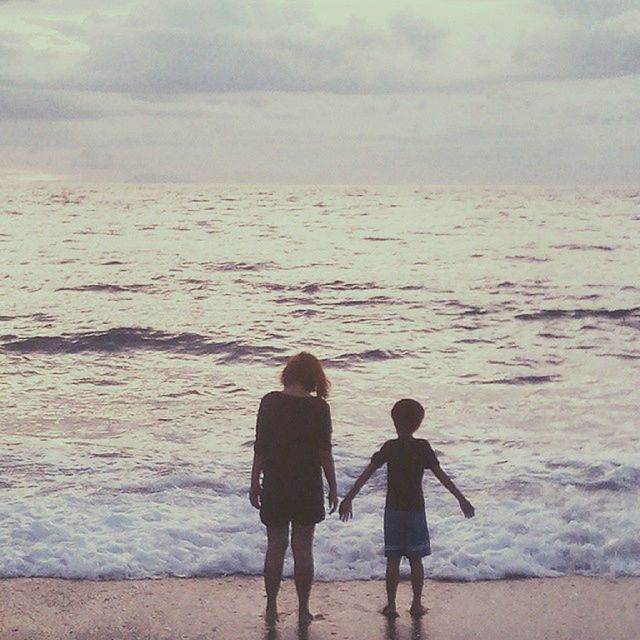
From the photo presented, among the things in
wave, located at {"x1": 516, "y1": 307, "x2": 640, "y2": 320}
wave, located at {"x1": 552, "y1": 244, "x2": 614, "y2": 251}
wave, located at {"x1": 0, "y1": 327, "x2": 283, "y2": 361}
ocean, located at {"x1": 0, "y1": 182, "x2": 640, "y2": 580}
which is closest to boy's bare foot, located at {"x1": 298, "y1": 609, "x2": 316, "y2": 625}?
ocean, located at {"x1": 0, "y1": 182, "x2": 640, "y2": 580}

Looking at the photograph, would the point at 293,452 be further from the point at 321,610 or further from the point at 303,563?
the point at 321,610

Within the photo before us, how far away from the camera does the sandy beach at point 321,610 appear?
18.3ft

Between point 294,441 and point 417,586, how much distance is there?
4.13ft

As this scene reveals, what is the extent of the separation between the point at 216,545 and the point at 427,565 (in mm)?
1663

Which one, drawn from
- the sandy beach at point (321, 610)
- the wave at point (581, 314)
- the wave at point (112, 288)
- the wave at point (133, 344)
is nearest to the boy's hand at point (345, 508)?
the sandy beach at point (321, 610)

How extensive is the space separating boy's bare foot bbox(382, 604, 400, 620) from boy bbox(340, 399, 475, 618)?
13mm

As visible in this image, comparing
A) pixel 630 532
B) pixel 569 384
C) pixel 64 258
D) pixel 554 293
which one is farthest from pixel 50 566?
pixel 64 258

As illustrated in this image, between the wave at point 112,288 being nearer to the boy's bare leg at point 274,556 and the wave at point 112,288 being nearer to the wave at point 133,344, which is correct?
the wave at point 133,344

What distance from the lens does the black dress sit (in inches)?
216

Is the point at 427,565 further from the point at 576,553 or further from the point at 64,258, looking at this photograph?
the point at 64,258

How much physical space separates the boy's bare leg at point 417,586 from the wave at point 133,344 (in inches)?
515

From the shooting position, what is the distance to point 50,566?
6789 mm

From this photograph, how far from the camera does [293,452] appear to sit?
5496 millimetres

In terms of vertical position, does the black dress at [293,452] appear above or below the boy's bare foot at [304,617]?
above
